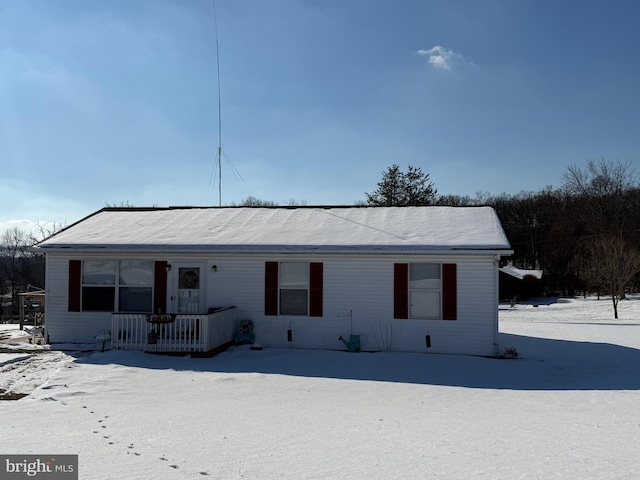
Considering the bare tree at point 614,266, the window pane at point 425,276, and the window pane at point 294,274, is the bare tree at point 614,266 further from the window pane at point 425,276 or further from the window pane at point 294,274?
the window pane at point 294,274

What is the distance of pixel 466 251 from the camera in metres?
12.1

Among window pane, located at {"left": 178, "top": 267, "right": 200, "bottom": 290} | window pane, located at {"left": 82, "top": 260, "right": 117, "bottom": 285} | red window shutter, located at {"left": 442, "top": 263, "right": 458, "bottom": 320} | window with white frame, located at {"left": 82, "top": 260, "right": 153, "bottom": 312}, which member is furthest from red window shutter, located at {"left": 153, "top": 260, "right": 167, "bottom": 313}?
red window shutter, located at {"left": 442, "top": 263, "right": 458, "bottom": 320}

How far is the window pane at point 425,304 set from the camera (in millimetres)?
12703

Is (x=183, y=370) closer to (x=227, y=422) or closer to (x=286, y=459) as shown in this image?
(x=227, y=422)

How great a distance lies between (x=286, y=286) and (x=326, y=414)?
20.2 feet

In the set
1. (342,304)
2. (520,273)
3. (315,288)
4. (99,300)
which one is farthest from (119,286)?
(520,273)

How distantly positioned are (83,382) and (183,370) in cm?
198

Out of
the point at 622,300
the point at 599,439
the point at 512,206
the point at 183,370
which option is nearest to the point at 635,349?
the point at 599,439

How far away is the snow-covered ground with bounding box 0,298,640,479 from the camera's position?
5.22m

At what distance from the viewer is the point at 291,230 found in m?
14.4

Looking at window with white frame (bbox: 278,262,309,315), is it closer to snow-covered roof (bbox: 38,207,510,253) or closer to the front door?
snow-covered roof (bbox: 38,207,510,253)

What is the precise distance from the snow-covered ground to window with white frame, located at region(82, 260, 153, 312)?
1.89 m

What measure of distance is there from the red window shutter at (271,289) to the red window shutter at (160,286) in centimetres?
278

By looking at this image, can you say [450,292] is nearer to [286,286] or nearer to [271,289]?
[286,286]
